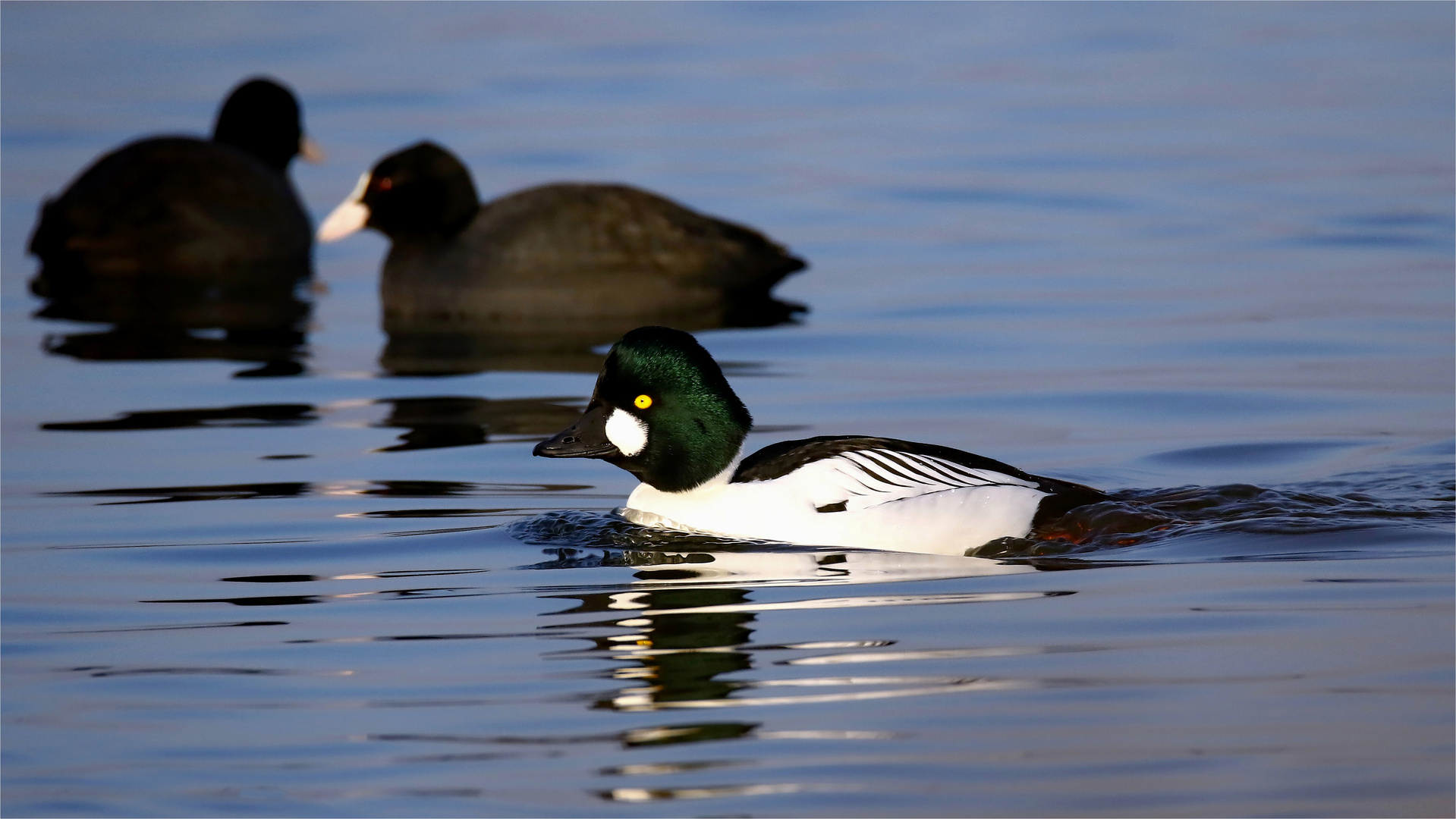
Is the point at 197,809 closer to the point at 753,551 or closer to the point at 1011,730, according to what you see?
the point at 1011,730

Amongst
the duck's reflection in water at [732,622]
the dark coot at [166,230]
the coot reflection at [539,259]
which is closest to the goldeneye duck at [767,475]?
the duck's reflection in water at [732,622]

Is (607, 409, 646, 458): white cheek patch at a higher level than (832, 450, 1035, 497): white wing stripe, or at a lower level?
higher

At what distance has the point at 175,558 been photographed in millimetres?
7602

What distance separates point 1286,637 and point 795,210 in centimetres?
1125

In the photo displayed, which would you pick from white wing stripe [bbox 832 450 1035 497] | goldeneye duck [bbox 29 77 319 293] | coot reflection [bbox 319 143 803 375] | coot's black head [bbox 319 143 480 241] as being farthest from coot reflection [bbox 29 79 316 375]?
white wing stripe [bbox 832 450 1035 497]

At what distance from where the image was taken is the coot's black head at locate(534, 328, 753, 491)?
24.9 feet

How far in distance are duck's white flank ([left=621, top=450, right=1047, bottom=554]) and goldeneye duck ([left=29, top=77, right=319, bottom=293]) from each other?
824 cm

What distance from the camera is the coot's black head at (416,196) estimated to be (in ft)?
43.8

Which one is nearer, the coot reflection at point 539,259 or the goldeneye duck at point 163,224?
the coot reflection at point 539,259

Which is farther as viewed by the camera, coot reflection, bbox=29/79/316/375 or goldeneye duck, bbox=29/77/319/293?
goldeneye duck, bbox=29/77/319/293

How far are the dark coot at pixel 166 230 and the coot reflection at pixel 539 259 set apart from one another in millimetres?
1700

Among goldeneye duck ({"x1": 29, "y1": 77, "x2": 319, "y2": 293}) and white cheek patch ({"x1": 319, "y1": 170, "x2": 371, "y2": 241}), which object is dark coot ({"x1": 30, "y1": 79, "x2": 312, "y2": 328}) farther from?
white cheek patch ({"x1": 319, "y1": 170, "x2": 371, "y2": 241})

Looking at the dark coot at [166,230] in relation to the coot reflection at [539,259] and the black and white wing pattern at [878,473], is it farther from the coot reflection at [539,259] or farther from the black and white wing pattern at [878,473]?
the black and white wing pattern at [878,473]

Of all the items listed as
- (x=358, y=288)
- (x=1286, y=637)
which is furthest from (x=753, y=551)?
(x=358, y=288)
